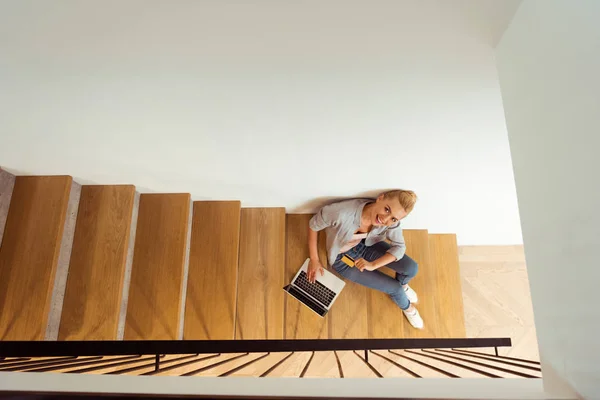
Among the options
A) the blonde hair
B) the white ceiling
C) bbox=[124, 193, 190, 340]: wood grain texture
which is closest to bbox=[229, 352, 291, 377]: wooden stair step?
bbox=[124, 193, 190, 340]: wood grain texture

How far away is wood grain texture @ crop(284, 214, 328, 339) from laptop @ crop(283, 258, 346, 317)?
4 centimetres

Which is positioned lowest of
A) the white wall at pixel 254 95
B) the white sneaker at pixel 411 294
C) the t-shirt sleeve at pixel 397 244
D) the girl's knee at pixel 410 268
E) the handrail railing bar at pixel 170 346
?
the handrail railing bar at pixel 170 346

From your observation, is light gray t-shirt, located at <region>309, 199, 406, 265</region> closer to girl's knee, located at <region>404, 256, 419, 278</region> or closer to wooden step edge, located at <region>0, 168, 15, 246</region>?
girl's knee, located at <region>404, 256, 419, 278</region>

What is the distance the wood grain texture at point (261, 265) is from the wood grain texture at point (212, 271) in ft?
0.41

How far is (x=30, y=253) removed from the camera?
8.13 ft

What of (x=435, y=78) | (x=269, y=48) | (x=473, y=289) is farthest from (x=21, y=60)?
(x=473, y=289)

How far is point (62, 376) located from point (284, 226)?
214cm

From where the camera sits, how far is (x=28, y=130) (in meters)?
1.91

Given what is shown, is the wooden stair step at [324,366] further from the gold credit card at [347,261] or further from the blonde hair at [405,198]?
the blonde hair at [405,198]

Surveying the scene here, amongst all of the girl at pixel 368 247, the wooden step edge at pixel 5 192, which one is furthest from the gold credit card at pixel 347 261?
the wooden step edge at pixel 5 192

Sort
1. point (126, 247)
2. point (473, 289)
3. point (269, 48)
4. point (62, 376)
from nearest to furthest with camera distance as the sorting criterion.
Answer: point (62, 376) → point (269, 48) → point (126, 247) → point (473, 289)

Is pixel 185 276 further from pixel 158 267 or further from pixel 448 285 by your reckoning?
pixel 448 285

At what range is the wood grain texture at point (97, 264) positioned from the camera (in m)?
2.56

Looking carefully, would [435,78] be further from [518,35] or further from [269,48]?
[269,48]
